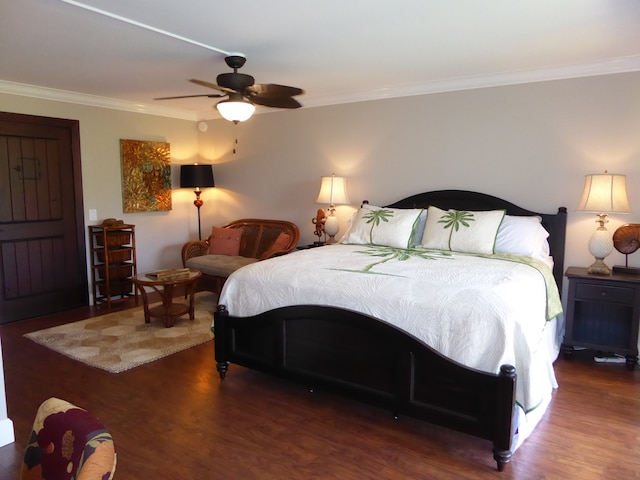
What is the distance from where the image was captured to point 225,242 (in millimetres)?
5480

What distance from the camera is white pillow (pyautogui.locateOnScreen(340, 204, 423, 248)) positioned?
401 cm

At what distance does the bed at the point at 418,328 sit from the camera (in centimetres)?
223

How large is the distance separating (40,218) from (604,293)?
Result: 529 centimetres

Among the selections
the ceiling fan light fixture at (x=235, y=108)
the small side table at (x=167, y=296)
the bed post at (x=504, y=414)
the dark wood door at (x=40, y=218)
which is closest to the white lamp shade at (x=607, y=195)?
the bed post at (x=504, y=414)

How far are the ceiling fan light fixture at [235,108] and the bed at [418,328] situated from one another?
3.65ft

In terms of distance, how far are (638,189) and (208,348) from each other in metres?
3.73

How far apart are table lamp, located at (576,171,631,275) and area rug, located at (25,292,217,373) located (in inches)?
130

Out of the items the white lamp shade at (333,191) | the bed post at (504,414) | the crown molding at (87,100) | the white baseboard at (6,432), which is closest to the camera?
the bed post at (504,414)

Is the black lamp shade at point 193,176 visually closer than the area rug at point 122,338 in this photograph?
No

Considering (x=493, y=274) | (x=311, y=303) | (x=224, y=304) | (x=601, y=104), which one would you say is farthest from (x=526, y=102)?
(x=224, y=304)

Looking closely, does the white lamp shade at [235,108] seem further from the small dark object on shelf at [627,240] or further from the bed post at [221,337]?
the small dark object on shelf at [627,240]

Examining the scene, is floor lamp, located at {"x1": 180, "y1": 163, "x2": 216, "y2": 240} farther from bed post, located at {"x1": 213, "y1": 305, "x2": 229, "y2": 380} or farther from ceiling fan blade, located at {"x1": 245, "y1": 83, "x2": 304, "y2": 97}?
bed post, located at {"x1": 213, "y1": 305, "x2": 229, "y2": 380}

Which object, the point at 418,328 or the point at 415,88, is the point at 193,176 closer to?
the point at 415,88

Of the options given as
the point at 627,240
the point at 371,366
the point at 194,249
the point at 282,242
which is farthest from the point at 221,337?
the point at 627,240
